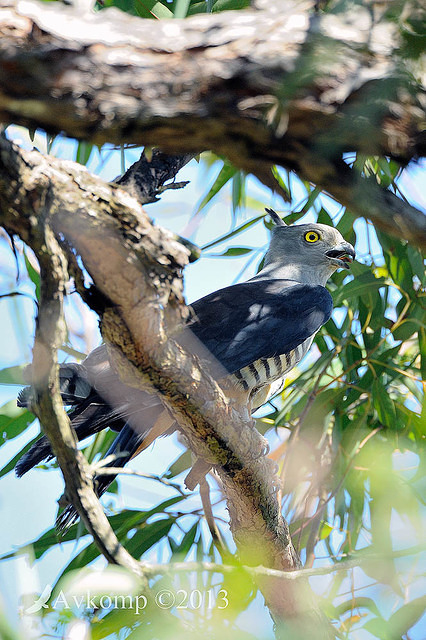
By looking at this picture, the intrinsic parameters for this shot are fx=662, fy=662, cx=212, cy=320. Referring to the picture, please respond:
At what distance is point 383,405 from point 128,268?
7.85ft

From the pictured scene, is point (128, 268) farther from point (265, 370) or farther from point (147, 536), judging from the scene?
point (147, 536)

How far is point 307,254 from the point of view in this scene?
13.0ft

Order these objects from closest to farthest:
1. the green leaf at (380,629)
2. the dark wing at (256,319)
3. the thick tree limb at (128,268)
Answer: the thick tree limb at (128,268) < the green leaf at (380,629) < the dark wing at (256,319)

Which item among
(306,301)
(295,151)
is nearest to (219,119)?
(295,151)

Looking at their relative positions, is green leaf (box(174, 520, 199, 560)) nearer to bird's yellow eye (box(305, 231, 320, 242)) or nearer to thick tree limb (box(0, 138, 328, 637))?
thick tree limb (box(0, 138, 328, 637))

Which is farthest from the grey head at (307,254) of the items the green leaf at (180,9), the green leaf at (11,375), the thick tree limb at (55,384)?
the thick tree limb at (55,384)

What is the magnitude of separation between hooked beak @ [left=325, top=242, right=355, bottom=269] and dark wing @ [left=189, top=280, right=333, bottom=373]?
0.47 meters

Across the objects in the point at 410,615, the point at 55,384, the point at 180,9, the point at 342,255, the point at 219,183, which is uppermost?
the point at 219,183

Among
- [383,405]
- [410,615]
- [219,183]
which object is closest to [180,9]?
[219,183]

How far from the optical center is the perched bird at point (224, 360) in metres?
2.23

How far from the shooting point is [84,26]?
3.55 feet

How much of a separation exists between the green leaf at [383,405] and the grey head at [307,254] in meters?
0.72

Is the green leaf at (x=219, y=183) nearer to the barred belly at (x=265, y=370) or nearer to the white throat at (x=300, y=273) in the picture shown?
the white throat at (x=300, y=273)

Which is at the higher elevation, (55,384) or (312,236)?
(312,236)
